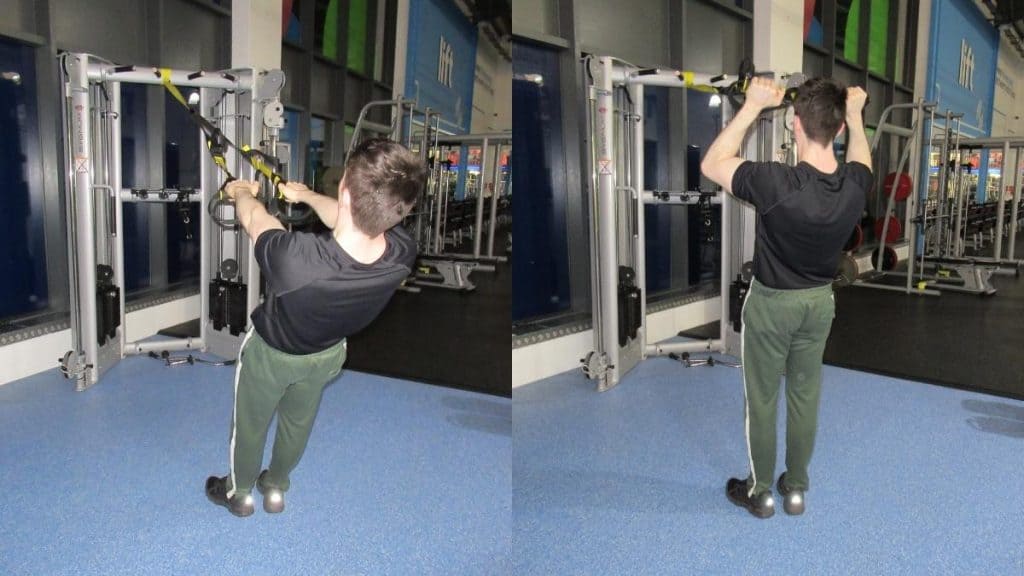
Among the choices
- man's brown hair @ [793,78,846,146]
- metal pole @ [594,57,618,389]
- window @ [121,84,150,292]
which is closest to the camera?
man's brown hair @ [793,78,846,146]

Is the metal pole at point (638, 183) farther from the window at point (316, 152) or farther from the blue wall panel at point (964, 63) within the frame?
the blue wall panel at point (964, 63)

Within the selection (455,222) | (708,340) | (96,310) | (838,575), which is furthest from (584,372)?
(455,222)

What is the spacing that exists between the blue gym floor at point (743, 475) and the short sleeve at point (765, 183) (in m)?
1.14

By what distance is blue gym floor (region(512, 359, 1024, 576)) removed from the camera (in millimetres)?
2217

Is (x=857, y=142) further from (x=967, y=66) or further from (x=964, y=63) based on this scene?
(x=967, y=66)

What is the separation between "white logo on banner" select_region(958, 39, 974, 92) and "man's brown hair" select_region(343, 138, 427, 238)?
10.3m

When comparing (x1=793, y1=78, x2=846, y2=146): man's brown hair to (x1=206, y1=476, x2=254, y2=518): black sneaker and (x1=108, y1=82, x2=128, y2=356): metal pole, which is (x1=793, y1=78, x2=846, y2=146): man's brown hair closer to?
(x1=206, y1=476, x2=254, y2=518): black sneaker

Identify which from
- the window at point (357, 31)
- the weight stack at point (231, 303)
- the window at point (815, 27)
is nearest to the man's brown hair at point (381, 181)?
the weight stack at point (231, 303)

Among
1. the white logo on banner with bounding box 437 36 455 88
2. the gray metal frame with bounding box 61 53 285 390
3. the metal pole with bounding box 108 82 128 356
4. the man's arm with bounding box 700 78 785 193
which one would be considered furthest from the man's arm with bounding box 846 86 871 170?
the metal pole with bounding box 108 82 128 356

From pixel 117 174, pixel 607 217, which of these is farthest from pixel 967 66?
pixel 117 174

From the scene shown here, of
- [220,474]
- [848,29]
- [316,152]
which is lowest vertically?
[220,474]

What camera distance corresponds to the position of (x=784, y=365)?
7.80ft

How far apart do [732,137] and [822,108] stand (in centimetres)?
27

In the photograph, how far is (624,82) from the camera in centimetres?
381
